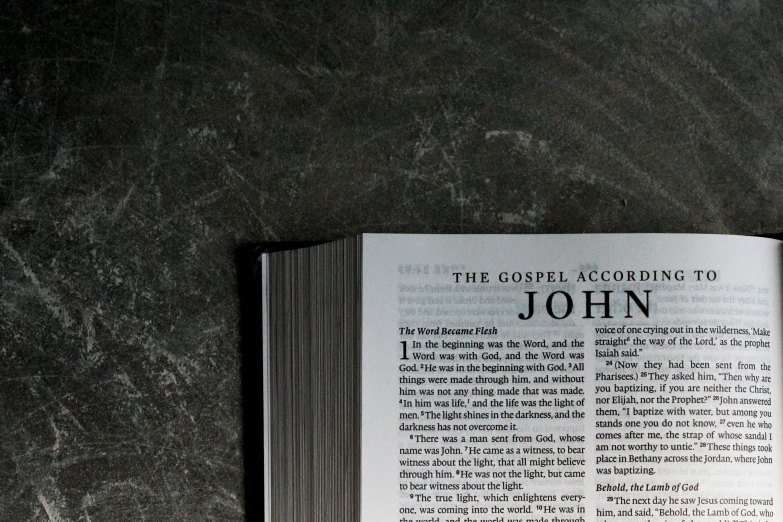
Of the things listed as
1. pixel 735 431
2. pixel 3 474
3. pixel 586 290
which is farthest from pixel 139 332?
pixel 735 431

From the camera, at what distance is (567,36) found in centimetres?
63

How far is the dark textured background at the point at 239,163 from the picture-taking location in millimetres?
616

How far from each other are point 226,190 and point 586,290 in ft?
1.00

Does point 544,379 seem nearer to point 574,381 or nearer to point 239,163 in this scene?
point 574,381

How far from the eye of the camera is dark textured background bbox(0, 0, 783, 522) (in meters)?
0.62

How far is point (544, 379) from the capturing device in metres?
0.57

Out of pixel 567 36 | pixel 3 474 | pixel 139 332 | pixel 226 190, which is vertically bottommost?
pixel 3 474

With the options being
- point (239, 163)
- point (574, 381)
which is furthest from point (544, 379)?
point (239, 163)

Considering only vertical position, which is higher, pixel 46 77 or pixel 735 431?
pixel 46 77

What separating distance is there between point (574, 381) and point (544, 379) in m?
0.02

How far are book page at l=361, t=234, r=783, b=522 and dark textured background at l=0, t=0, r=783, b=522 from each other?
0.06 meters

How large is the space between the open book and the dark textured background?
0.20 feet

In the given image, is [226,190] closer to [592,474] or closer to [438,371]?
[438,371]

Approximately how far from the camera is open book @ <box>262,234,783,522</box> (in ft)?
1.82
